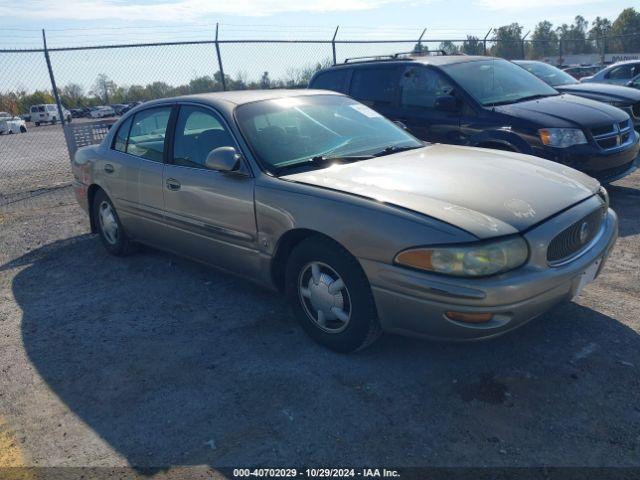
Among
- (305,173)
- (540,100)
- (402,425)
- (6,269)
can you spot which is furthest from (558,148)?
(6,269)

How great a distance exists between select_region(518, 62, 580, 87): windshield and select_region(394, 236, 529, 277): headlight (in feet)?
25.6

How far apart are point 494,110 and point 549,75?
4.74 m

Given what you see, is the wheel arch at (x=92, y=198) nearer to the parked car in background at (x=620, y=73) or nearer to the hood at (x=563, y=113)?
the hood at (x=563, y=113)

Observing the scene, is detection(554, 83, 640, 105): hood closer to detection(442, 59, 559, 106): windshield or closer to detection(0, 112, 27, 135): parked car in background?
detection(442, 59, 559, 106): windshield

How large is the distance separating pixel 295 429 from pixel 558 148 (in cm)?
437

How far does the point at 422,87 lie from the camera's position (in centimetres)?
679

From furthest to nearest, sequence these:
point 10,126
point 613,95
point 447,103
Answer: point 10,126 < point 613,95 < point 447,103

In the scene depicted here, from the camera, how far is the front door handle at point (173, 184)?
438cm

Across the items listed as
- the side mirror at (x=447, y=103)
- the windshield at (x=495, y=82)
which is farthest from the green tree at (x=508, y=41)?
the side mirror at (x=447, y=103)

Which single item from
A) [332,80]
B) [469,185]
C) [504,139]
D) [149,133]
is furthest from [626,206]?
[149,133]

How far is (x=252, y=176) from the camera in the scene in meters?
3.77

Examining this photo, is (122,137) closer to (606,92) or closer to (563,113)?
(563,113)

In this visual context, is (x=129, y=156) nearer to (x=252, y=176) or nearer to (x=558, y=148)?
(x=252, y=176)

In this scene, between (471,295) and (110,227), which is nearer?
(471,295)
